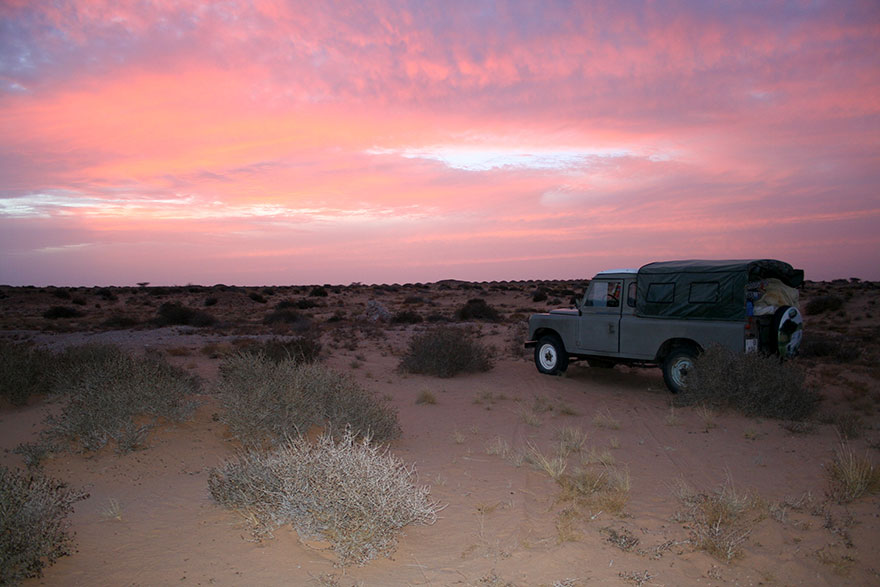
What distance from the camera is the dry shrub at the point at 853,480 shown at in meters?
5.28

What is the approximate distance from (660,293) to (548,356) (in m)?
3.28

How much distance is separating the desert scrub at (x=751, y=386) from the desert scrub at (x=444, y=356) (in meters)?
5.71

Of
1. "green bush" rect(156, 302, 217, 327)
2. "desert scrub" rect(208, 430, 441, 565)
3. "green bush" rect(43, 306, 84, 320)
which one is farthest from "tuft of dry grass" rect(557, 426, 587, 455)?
"green bush" rect(43, 306, 84, 320)

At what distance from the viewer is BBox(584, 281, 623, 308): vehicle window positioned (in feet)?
39.0

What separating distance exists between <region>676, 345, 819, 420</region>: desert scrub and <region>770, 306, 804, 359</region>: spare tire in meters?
0.36

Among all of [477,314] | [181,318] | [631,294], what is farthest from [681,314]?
Answer: [181,318]

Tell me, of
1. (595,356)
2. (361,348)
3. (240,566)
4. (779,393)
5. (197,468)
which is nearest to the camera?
(240,566)

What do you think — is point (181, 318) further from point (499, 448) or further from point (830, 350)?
A: point (830, 350)

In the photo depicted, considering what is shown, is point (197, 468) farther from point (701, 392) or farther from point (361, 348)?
point (361, 348)

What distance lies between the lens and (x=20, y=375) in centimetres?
942

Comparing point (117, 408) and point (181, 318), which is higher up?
point (117, 408)

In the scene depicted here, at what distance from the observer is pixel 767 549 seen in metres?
4.36

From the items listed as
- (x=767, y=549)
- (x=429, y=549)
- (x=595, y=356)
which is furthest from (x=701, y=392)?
(x=429, y=549)

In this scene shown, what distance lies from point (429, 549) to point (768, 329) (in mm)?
8344
